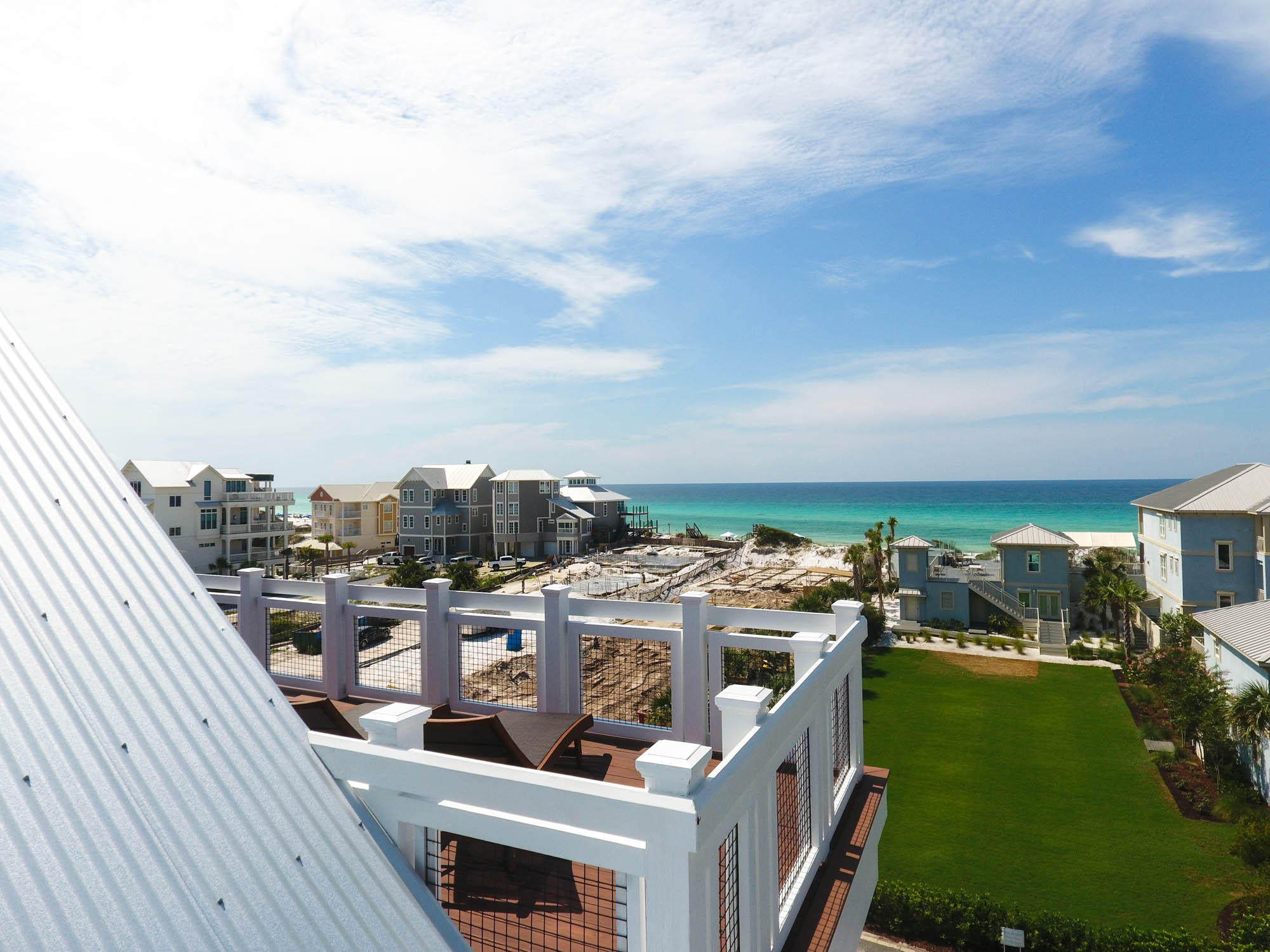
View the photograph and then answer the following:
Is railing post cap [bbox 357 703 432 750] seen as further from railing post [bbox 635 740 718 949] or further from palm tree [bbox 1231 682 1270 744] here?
palm tree [bbox 1231 682 1270 744]

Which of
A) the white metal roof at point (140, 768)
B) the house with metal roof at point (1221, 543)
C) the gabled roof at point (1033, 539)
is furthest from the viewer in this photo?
the gabled roof at point (1033, 539)

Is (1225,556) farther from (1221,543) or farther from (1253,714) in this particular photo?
(1253,714)

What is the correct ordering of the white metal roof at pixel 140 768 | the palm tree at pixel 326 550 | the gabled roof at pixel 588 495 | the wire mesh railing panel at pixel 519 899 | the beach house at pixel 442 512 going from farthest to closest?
the gabled roof at pixel 588 495
the beach house at pixel 442 512
the palm tree at pixel 326 550
the wire mesh railing panel at pixel 519 899
the white metal roof at pixel 140 768

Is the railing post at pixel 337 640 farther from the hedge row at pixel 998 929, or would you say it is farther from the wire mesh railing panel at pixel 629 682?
the hedge row at pixel 998 929

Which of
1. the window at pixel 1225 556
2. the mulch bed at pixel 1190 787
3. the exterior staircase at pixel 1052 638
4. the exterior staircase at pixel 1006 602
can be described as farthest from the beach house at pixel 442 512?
the mulch bed at pixel 1190 787

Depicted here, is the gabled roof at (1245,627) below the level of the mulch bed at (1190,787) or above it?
above

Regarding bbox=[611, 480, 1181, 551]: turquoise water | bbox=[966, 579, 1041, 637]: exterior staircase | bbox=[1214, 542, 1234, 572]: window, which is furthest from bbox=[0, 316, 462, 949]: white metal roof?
bbox=[611, 480, 1181, 551]: turquoise water

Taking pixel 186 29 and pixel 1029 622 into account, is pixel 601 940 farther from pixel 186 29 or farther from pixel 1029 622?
pixel 1029 622
